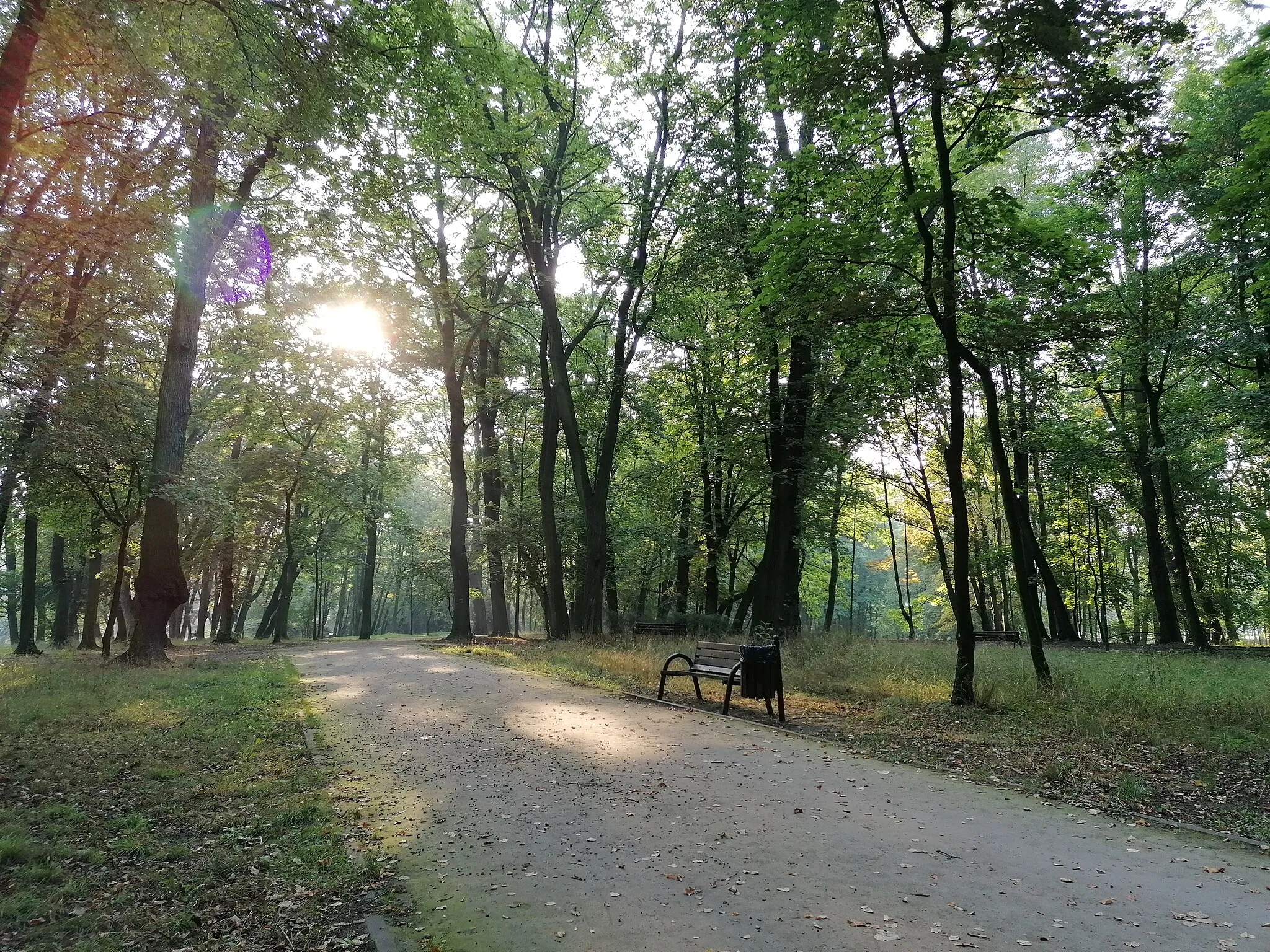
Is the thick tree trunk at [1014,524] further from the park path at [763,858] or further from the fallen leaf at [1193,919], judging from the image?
the fallen leaf at [1193,919]

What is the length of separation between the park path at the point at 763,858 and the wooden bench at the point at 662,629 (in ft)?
35.0

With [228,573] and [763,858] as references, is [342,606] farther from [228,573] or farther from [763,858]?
[763,858]

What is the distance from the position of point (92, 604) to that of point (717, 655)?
2381cm

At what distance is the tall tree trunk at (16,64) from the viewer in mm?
5621

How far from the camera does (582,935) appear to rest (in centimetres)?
313

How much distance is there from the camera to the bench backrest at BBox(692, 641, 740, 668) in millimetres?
8859

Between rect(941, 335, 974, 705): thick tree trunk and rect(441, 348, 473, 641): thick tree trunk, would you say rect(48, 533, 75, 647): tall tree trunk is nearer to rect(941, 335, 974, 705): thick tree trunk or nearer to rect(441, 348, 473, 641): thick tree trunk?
rect(441, 348, 473, 641): thick tree trunk

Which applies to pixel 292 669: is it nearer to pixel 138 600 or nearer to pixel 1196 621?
pixel 138 600

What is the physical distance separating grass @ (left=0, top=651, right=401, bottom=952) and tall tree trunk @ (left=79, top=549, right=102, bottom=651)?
1428cm

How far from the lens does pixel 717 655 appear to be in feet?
29.9

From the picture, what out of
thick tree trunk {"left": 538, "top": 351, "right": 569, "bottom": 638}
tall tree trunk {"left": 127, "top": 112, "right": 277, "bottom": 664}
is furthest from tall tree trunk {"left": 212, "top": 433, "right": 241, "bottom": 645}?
tall tree trunk {"left": 127, "top": 112, "right": 277, "bottom": 664}

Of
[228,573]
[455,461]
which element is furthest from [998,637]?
[228,573]

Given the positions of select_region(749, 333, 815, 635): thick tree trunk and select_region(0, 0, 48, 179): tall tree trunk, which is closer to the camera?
select_region(0, 0, 48, 179): tall tree trunk

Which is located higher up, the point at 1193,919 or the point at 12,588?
the point at 12,588
